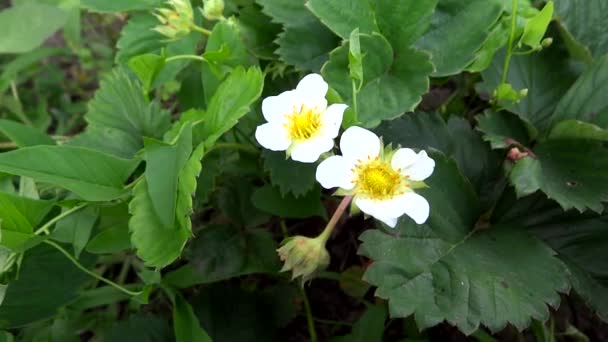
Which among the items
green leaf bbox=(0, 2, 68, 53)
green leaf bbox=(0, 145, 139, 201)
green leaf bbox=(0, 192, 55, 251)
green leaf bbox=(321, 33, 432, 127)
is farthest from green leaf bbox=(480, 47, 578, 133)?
green leaf bbox=(0, 2, 68, 53)

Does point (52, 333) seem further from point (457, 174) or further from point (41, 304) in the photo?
point (457, 174)

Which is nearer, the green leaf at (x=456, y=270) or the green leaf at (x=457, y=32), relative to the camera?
the green leaf at (x=456, y=270)

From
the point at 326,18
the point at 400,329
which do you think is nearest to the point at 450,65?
the point at 326,18

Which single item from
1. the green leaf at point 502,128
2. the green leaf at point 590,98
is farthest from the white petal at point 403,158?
the green leaf at point 590,98

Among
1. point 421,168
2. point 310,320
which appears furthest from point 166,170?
point 310,320

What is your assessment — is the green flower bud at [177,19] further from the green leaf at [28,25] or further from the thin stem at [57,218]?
the green leaf at [28,25]

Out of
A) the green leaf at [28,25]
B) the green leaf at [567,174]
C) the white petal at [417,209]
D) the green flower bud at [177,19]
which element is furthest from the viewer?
the green leaf at [28,25]

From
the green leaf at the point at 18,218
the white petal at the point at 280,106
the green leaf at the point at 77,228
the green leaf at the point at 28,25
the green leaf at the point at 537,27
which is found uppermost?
the green leaf at the point at 537,27

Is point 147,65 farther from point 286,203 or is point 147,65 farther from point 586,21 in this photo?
point 586,21
